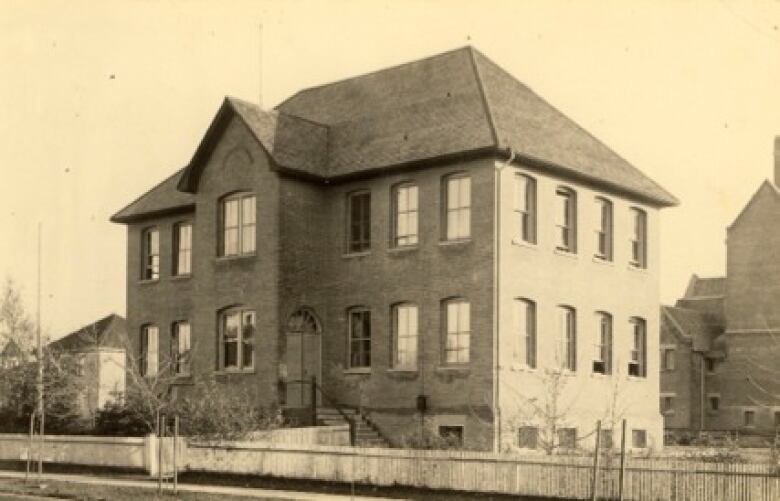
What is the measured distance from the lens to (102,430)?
30.6 metres

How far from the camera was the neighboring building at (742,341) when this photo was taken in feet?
186

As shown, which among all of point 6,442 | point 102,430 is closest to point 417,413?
point 102,430

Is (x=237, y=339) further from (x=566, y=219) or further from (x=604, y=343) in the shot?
(x=604, y=343)

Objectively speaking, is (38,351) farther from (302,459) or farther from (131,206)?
(302,459)

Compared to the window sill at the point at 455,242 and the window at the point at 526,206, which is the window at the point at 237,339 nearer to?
the window sill at the point at 455,242

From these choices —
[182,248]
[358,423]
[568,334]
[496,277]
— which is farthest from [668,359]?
[496,277]

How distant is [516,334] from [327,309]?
20.3ft

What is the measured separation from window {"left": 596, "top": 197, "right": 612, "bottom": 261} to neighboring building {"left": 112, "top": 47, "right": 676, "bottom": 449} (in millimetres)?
63

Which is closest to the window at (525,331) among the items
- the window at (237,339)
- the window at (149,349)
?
the window at (237,339)

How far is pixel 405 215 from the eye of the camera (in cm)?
3125

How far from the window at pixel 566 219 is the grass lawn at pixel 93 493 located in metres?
14.2

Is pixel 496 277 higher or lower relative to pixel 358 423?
higher

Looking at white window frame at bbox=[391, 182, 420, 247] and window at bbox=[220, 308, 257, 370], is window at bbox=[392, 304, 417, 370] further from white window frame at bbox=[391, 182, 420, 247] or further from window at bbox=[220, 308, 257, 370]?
window at bbox=[220, 308, 257, 370]

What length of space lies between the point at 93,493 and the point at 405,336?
11.8 metres
